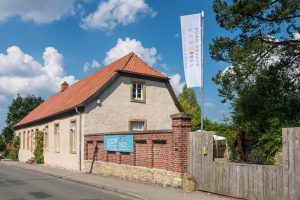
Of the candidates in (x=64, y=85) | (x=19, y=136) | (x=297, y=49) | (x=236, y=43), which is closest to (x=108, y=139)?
(x=236, y=43)

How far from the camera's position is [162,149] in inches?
554

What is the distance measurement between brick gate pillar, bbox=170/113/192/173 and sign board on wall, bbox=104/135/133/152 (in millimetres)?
3348

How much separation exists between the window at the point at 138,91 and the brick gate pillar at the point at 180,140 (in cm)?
1212

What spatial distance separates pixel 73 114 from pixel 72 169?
3435 millimetres

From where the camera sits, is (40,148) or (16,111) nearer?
(40,148)

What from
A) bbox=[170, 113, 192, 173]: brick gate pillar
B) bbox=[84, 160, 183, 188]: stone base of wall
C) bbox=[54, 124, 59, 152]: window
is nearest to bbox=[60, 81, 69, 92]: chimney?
bbox=[54, 124, 59, 152]: window

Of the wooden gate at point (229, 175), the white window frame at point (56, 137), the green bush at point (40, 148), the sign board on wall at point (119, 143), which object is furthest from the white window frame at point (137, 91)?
the wooden gate at point (229, 175)

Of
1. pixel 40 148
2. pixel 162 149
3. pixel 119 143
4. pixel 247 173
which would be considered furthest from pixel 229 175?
pixel 40 148

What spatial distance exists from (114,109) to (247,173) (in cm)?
1424

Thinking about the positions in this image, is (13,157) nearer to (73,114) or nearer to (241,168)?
(73,114)

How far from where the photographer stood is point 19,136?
42250 millimetres

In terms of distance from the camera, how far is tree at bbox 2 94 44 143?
6944cm

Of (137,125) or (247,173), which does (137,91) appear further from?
(247,173)

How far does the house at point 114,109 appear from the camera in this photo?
22734 mm
